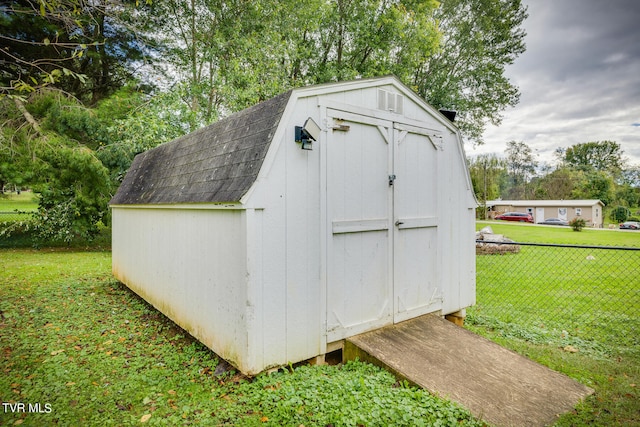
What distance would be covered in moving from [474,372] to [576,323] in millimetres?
3613

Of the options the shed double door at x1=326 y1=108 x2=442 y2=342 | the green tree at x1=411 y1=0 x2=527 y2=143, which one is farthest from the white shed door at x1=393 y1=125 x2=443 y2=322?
the green tree at x1=411 y1=0 x2=527 y2=143

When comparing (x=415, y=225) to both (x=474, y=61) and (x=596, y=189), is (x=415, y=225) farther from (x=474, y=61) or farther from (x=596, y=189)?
(x=596, y=189)

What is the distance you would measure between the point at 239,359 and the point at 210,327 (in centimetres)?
72

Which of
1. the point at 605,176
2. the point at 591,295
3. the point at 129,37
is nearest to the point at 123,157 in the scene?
the point at 129,37

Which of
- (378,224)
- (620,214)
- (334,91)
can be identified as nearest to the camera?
(334,91)

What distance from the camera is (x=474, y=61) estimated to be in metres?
15.9

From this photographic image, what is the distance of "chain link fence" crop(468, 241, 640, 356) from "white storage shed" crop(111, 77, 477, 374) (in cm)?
119

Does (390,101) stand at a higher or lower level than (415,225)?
higher

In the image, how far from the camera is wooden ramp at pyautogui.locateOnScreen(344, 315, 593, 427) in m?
2.63

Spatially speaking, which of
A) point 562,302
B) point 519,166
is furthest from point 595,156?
point 562,302

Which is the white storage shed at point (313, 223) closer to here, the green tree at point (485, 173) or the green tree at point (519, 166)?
the green tree at point (485, 173)

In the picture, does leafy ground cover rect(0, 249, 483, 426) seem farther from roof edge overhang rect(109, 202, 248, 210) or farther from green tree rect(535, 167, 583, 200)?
green tree rect(535, 167, 583, 200)

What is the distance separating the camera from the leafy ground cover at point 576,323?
9.89 ft

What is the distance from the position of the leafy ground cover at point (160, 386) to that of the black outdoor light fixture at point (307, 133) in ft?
7.37
